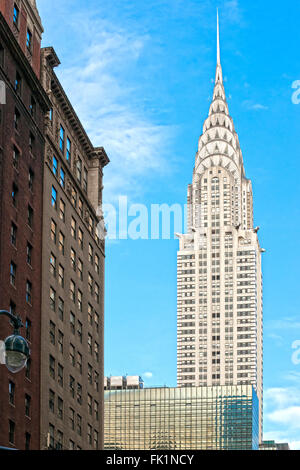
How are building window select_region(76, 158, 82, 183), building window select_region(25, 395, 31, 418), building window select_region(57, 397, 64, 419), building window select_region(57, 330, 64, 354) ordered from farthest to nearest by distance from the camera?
building window select_region(76, 158, 82, 183) → building window select_region(57, 330, 64, 354) → building window select_region(57, 397, 64, 419) → building window select_region(25, 395, 31, 418)

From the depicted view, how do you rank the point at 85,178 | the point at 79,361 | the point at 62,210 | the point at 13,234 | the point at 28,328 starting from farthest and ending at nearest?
the point at 85,178 < the point at 79,361 < the point at 62,210 < the point at 28,328 < the point at 13,234

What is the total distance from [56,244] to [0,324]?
2009cm

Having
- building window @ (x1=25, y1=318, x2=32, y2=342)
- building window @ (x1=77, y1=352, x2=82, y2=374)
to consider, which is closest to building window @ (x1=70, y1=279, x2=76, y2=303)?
building window @ (x1=77, y1=352, x2=82, y2=374)

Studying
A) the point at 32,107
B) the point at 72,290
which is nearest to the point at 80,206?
the point at 72,290

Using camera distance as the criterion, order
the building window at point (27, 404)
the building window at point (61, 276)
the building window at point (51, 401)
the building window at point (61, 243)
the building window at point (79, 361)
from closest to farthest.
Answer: the building window at point (27, 404), the building window at point (51, 401), the building window at point (61, 276), the building window at point (61, 243), the building window at point (79, 361)

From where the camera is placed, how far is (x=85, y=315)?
10081 cm

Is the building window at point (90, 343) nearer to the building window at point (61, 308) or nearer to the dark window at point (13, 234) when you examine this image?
the building window at point (61, 308)

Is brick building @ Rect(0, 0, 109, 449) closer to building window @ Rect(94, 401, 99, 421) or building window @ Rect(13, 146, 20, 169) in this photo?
building window @ Rect(94, 401, 99, 421)

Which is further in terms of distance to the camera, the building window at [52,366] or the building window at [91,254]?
the building window at [91,254]

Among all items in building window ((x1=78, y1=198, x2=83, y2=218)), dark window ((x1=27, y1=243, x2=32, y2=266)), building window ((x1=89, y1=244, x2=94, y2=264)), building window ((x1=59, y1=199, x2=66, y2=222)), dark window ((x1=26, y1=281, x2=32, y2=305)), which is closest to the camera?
dark window ((x1=26, y1=281, x2=32, y2=305))

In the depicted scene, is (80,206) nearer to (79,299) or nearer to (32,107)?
(79,299)

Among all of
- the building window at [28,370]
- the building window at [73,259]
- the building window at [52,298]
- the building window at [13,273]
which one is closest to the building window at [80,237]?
the building window at [73,259]

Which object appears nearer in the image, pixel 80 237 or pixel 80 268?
pixel 80 268

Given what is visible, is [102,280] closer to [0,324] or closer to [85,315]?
[85,315]
